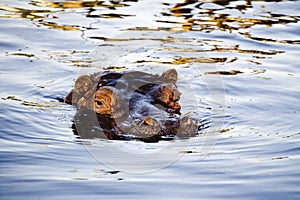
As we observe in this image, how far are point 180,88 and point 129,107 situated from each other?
2.51 metres

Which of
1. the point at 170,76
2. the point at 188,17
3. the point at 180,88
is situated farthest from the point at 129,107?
the point at 188,17

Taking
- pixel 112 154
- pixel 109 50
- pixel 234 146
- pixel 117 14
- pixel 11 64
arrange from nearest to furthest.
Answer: pixel 112 154, pixel 234 146, pixel 11 64, pixel 109 50, pixel 117 14

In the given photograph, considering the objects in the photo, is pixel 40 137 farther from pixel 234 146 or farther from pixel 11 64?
pixel 11 64

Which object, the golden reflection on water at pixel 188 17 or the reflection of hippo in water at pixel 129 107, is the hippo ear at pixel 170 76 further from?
the golden reflection on water at pixel 188 17

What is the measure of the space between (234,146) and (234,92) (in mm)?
2631

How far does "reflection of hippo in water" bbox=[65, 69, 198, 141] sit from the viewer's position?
6.79 meters

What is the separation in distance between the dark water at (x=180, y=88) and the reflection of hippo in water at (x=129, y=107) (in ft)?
0.67

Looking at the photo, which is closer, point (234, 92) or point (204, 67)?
point (234, 92)

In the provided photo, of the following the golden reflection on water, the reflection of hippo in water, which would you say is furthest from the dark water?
the reflection of hippo in water

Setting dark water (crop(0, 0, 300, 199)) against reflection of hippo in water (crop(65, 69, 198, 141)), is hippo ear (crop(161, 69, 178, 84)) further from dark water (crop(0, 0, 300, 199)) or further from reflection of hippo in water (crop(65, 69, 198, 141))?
dark water (crop(0, 0, 300, 199))

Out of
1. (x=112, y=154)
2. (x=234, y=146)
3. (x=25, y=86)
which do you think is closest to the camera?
(x=112, y=154)

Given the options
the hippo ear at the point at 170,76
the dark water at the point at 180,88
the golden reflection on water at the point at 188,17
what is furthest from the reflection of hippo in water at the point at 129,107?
the golden reflection on water at the point at 188,17

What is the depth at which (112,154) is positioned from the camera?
635 cm

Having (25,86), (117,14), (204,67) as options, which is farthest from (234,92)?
(117,14)
